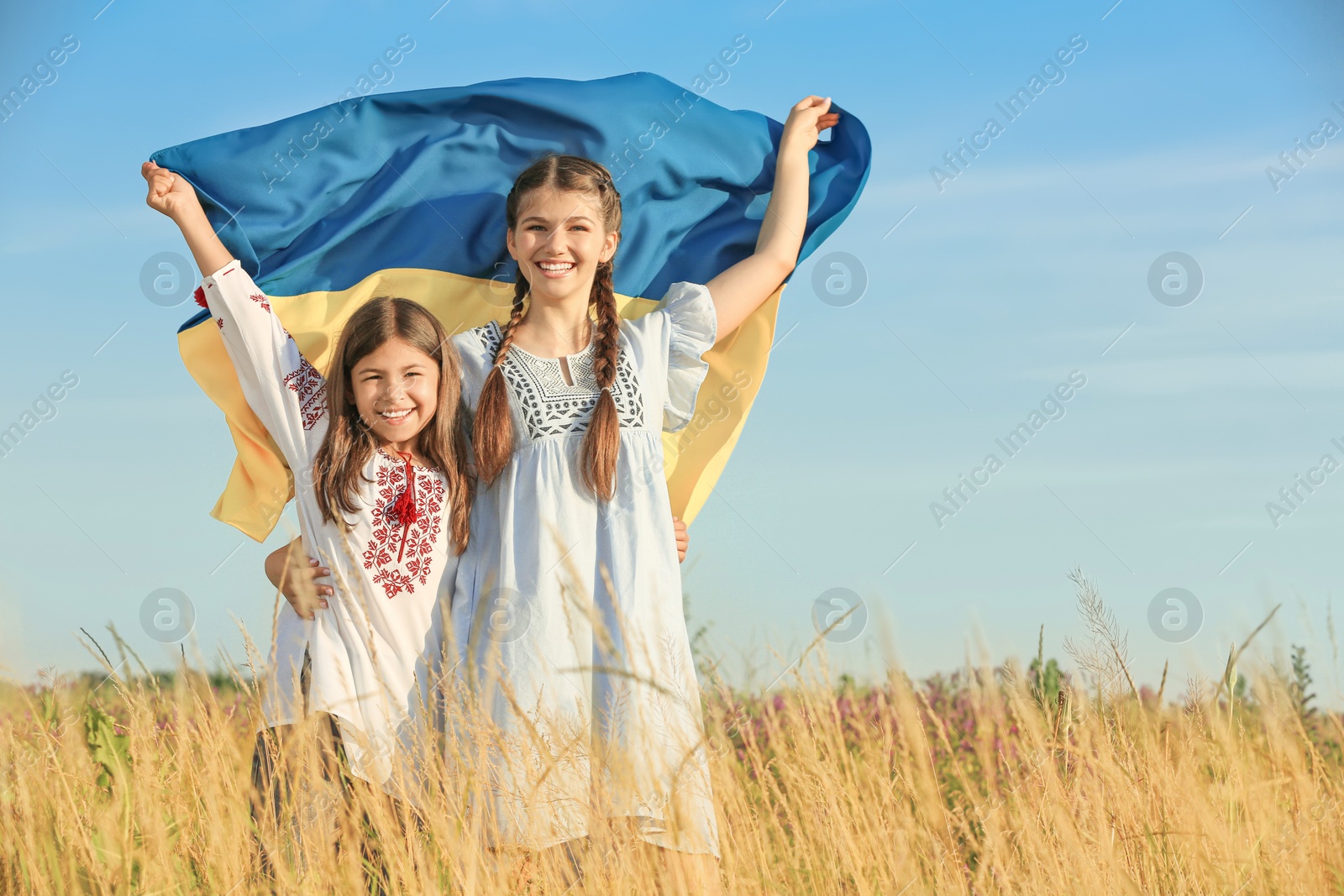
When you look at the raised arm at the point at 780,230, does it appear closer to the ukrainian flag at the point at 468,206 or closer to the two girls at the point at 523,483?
the ukrainian flag at the point at 468,206

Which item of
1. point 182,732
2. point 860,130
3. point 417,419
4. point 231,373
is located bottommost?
point 182,732

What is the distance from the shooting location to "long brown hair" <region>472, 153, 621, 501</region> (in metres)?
3.25

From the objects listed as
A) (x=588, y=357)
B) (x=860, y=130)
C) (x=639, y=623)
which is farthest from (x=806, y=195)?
(x=639, y=623)

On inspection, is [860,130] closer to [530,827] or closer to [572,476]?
[572,476]

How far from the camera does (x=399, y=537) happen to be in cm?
315

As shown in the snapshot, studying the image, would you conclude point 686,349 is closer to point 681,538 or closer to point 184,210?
point 681,538

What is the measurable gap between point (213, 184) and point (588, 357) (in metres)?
1.46

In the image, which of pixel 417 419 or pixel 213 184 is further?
pixel 213 184

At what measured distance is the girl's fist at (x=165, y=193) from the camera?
11.6 feet

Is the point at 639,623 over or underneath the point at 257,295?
underneath

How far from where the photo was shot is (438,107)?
4.23 metres

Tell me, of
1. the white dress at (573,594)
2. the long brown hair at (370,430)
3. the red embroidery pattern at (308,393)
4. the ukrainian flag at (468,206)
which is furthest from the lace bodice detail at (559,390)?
the ukrainian flag at (468,206)

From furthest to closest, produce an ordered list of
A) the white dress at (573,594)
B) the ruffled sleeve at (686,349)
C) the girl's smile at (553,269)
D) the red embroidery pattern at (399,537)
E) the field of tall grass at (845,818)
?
the ruffled sleeve at (686,349)
the girl's smile at (553,269)
the red embroidery pattern at (399,537)
the white dress at (573,594)
the field of tall grass at (845,818)

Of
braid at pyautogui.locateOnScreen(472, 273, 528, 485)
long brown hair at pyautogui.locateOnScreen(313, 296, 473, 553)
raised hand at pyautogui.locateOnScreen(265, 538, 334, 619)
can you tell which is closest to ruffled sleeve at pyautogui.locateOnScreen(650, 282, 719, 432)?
braid at pyautogui.locateOnScreen(472, 273, 528, 485)
